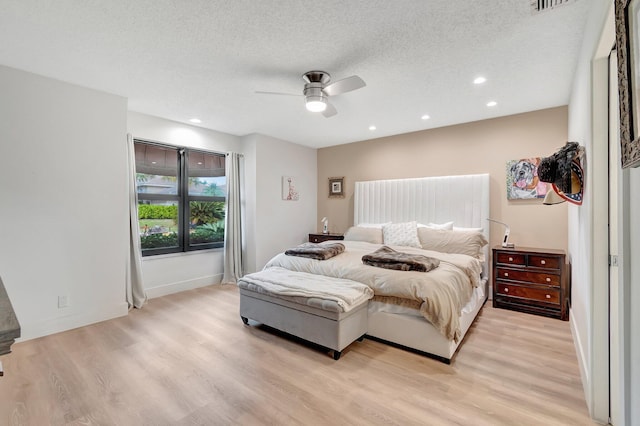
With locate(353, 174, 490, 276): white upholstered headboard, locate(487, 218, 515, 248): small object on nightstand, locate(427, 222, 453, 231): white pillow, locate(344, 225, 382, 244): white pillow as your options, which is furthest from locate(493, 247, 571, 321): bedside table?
locate(344, 225, 382, 244): white pillow

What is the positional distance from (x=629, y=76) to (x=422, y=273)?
2101 mm

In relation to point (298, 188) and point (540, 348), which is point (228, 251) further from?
point (540, 348)

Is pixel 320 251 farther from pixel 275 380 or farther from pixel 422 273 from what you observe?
pixel 275 380

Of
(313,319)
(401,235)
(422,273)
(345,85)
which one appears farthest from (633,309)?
(401,235)

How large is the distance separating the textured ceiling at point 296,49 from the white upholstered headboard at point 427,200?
1.14 meters

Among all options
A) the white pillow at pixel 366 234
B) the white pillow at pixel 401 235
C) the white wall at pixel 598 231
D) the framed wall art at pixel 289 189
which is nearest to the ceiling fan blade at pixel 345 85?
the white wall at pixel 598 231

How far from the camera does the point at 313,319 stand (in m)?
2.62

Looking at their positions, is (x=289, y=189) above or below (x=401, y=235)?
above

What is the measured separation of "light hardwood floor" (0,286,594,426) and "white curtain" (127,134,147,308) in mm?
763

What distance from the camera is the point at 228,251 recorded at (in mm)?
5070

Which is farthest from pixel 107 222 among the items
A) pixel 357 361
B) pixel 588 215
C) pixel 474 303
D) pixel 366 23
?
pixel 588 215

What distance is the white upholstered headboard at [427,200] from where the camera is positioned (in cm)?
424

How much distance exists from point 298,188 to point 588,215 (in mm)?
4585

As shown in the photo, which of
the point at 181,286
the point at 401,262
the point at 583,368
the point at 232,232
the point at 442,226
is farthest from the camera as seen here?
the point at 232,232
